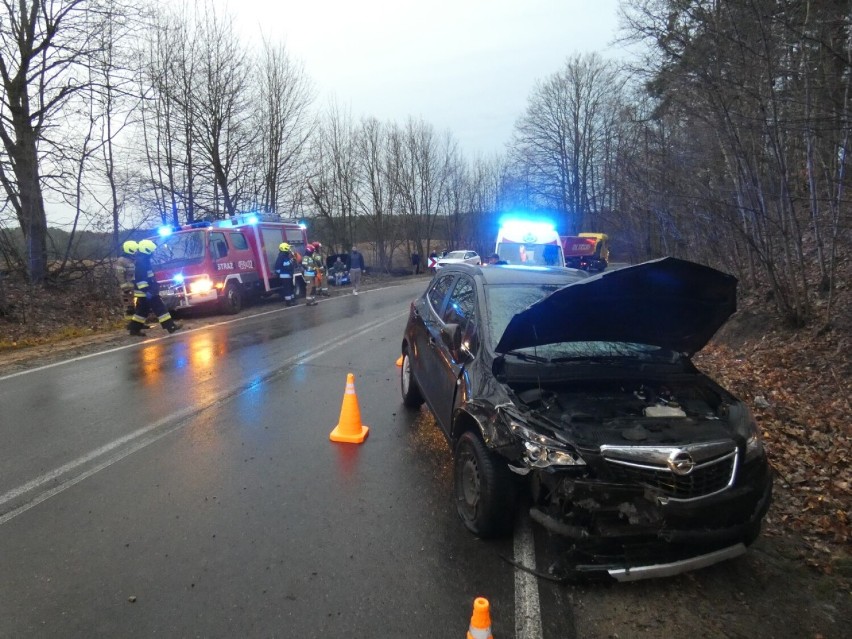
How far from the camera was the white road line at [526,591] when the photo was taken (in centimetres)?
270

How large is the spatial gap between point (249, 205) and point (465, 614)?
1032 inches

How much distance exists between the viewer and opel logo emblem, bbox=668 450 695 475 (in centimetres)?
290

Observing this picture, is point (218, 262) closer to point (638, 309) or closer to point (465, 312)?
point (465, 312)

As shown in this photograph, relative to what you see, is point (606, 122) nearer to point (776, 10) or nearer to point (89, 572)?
point (776, 10)

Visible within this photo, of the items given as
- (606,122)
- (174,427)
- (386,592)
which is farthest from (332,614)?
(606,122)

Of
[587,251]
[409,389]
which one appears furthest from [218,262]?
[587,251]

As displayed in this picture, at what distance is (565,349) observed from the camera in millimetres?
4121

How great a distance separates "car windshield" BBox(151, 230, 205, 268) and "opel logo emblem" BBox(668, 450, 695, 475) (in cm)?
1443

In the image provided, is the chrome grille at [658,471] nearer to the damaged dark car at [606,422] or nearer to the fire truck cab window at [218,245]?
Answer: the damaged dark car at [606,422]

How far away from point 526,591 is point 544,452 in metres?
0.73

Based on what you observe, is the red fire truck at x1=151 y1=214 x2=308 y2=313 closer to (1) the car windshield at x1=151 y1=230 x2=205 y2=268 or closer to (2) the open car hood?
(1) the car windshield at x1=151 y1=230 x2=205 y2=268

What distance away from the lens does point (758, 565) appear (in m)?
3.27

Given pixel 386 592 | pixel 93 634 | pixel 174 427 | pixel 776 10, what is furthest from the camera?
pixel 776 10

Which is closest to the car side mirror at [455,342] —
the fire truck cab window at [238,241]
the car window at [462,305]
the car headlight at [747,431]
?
the car window at [462,305]
